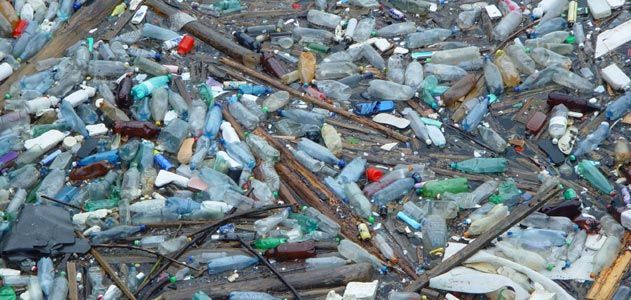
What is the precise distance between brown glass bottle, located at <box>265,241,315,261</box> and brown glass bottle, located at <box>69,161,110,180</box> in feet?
5.07

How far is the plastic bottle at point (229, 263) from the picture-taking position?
18.8 feet

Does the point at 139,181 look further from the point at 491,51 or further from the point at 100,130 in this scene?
the point at 491,51

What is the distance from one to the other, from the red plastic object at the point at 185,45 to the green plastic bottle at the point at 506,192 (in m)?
3.09

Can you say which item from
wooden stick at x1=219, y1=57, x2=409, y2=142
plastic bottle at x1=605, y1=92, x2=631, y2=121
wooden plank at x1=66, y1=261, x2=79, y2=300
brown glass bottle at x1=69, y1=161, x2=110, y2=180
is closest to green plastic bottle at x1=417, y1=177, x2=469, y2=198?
wooden stick at x1=219, y1=57, x2=409, y2=142

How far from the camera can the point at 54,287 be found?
5.63 metres

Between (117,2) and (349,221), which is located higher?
(117,2)

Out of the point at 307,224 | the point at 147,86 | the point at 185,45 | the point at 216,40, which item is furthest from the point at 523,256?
the point at 185,45

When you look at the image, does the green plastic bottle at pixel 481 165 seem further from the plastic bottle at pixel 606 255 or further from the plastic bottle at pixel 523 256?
the plastic bottle at pixel 606 255

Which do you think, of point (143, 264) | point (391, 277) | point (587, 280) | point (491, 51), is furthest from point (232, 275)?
point (491, 51)

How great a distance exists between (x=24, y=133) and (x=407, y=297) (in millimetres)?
3379

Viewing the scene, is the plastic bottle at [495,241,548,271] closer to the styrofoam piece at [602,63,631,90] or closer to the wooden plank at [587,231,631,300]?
the wooden plank at [587,231,631,300]

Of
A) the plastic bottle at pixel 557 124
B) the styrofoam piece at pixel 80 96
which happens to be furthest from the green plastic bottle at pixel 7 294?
the plastic bottle at pixel 557 124

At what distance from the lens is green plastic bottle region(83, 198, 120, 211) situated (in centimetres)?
617

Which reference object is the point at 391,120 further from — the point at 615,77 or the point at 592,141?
the point at 615,77
